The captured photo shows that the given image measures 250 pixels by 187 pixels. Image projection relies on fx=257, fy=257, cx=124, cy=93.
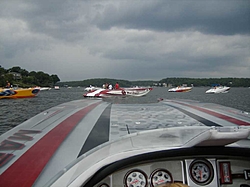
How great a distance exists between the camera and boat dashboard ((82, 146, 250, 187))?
1.63m

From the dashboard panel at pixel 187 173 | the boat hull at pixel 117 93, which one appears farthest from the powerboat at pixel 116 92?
the dashboard panel at pixel 187 173

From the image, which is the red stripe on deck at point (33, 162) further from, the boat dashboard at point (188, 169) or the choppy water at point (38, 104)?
the choppy water at point (38, 104)

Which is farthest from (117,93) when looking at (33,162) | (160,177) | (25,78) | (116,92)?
(25,78)

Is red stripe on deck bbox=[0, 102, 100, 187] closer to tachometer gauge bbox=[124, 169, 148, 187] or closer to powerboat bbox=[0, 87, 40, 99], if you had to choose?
tachometer gauge bbox=[124, 169, 148, 187]

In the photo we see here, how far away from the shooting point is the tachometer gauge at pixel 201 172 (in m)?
1.77

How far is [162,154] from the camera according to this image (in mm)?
1626

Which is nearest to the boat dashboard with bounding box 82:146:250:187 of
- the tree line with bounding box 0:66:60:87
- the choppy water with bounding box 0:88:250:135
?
the choppy water with bounding box 0:88:250:135

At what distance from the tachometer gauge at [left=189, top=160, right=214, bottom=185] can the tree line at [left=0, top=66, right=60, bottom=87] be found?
7550 cm

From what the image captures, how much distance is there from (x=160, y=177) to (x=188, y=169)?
203 mm

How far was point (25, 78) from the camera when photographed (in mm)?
81000

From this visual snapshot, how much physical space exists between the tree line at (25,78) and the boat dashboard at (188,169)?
75.4 metres

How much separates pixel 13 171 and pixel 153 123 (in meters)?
2.03

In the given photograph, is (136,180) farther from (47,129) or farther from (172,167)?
(47,129)

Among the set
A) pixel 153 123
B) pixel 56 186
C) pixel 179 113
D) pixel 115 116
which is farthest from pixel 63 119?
pixel 56 186
